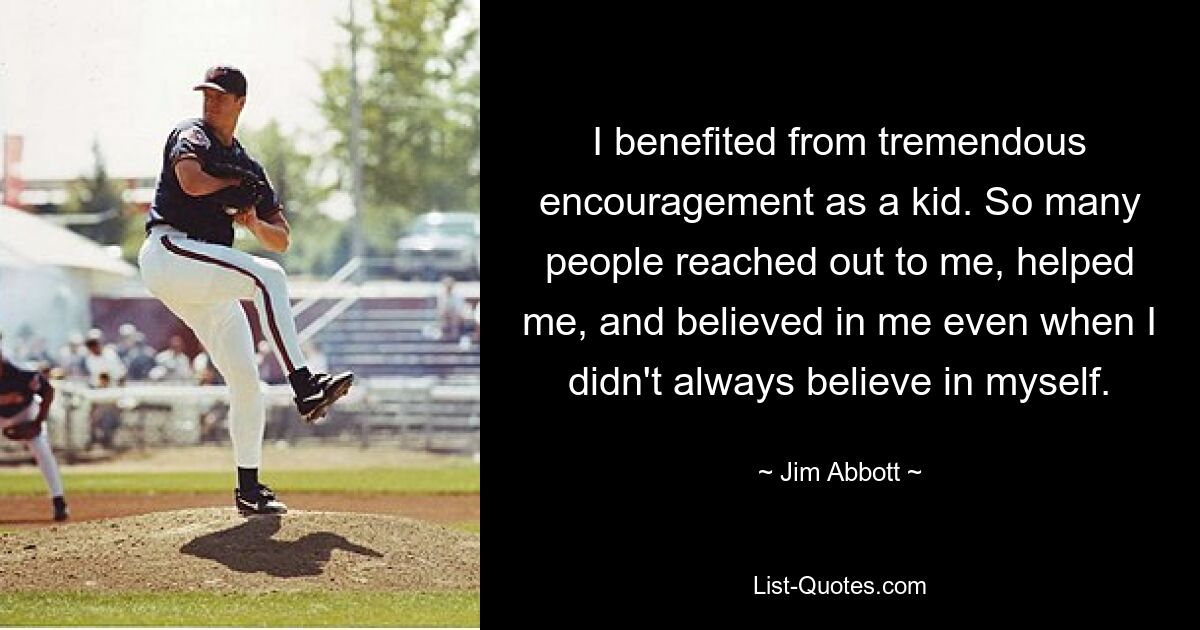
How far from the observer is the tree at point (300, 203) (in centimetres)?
1116

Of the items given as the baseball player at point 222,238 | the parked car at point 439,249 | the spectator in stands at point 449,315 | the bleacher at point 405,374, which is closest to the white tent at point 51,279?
the bleacher at point 405,374

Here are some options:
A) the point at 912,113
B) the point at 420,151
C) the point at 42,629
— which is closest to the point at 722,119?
the point at 912,113

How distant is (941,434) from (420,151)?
22.2 metres

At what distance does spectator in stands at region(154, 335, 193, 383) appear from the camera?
15.0m

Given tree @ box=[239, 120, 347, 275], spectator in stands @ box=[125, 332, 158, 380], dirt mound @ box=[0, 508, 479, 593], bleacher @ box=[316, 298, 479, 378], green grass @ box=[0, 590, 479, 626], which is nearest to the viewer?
green grass @ box=[0, 590, 479, 626]

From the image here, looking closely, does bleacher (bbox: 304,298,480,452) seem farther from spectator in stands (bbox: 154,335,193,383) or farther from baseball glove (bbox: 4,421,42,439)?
baseball glove (bbox: 4,421,42,439)

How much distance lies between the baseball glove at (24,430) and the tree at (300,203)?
139 cm

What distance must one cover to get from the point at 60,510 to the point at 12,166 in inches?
59.0

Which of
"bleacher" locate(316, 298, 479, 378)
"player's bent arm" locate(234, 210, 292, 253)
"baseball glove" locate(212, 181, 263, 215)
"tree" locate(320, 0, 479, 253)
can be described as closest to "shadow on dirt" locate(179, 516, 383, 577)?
"player's bent arm" locate(234, 210, 292, 253)

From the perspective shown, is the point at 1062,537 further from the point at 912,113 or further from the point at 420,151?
the point at 420,151

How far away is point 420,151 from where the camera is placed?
2705 cm

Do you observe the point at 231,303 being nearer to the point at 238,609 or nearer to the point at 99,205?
the point at 238,609

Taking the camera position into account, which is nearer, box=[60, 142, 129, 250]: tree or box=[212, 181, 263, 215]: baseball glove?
box=[212, 181, 263, 215]: baseball glove

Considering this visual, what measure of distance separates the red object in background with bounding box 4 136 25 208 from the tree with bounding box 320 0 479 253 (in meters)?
5.55
